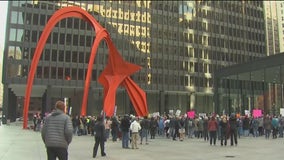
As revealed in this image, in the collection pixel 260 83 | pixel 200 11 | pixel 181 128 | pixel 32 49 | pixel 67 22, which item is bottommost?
pixel 181 128

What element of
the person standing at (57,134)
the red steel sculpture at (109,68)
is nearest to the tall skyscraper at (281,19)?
the red steel sculpture at (109,68)

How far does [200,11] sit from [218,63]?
489 inches

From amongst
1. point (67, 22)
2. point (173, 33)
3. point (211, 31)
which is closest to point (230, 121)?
point (67, 22)

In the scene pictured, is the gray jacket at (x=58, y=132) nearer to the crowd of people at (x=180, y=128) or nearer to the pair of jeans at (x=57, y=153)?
the pair of jeans at (x=57, y=153)

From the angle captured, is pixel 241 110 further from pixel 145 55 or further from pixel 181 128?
pixel 145 55

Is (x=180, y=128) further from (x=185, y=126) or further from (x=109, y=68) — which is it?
(x=109, y=68)

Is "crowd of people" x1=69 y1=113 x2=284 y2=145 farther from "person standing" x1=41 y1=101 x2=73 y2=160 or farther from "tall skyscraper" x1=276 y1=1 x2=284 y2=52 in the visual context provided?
"tall skyscraper" x1=276 y1=1 x2=284 y2=52

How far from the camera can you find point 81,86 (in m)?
61.6

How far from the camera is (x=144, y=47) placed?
226 ft

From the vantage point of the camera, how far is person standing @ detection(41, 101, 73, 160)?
21.1 feet

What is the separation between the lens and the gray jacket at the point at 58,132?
21.1 feet

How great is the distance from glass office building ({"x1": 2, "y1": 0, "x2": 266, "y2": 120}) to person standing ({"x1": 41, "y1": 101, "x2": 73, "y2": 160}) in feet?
176

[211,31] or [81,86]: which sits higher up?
[211,31]

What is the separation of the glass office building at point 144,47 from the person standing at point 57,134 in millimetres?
53754
